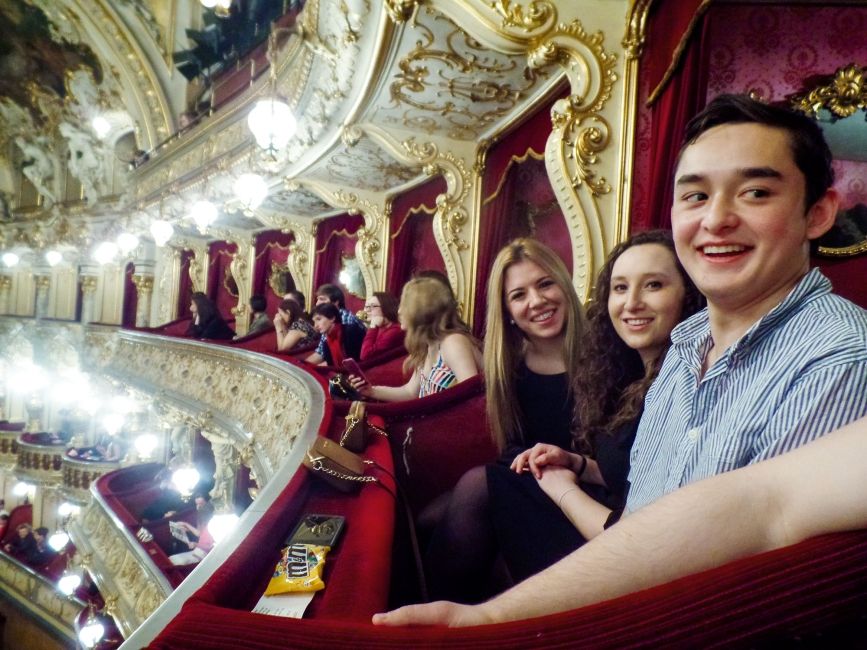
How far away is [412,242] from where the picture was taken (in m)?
5.91

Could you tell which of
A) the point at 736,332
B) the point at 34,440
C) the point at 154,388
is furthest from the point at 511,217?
the point at 34,440

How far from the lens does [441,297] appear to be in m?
2.36

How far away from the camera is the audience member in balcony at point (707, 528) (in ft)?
1.36

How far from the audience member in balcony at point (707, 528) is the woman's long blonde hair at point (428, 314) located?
1823 mm

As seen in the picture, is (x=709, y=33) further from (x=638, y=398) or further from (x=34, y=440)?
(x=34, y=440)

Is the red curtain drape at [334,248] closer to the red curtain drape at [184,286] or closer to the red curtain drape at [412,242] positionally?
the red curtain drape at [412,242]

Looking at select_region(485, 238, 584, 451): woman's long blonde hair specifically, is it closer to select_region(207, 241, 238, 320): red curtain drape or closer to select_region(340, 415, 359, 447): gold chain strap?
select_region(340, 415, 359, 447): gold chain strap

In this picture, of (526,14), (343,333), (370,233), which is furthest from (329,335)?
(526,14)

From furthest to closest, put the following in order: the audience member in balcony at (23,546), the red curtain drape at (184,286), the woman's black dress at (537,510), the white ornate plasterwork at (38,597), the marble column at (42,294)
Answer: the marble column at (42,294) < the red curtain drape at (184,286) < the audience member in balcony at (23,546) < the white ornate plasterwork at (38,597) < the woman's black dress at (537,510)

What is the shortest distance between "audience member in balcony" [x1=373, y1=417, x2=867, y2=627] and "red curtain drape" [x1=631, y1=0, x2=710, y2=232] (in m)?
1.85

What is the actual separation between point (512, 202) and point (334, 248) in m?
4.36

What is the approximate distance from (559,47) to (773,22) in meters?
0.89

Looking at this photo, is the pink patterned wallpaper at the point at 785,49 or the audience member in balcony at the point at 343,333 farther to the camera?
the audience member in balcony at the point at 343,333

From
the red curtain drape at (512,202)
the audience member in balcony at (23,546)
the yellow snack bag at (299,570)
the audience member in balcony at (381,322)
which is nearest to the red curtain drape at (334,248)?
the red curtain drape at (512,202)
